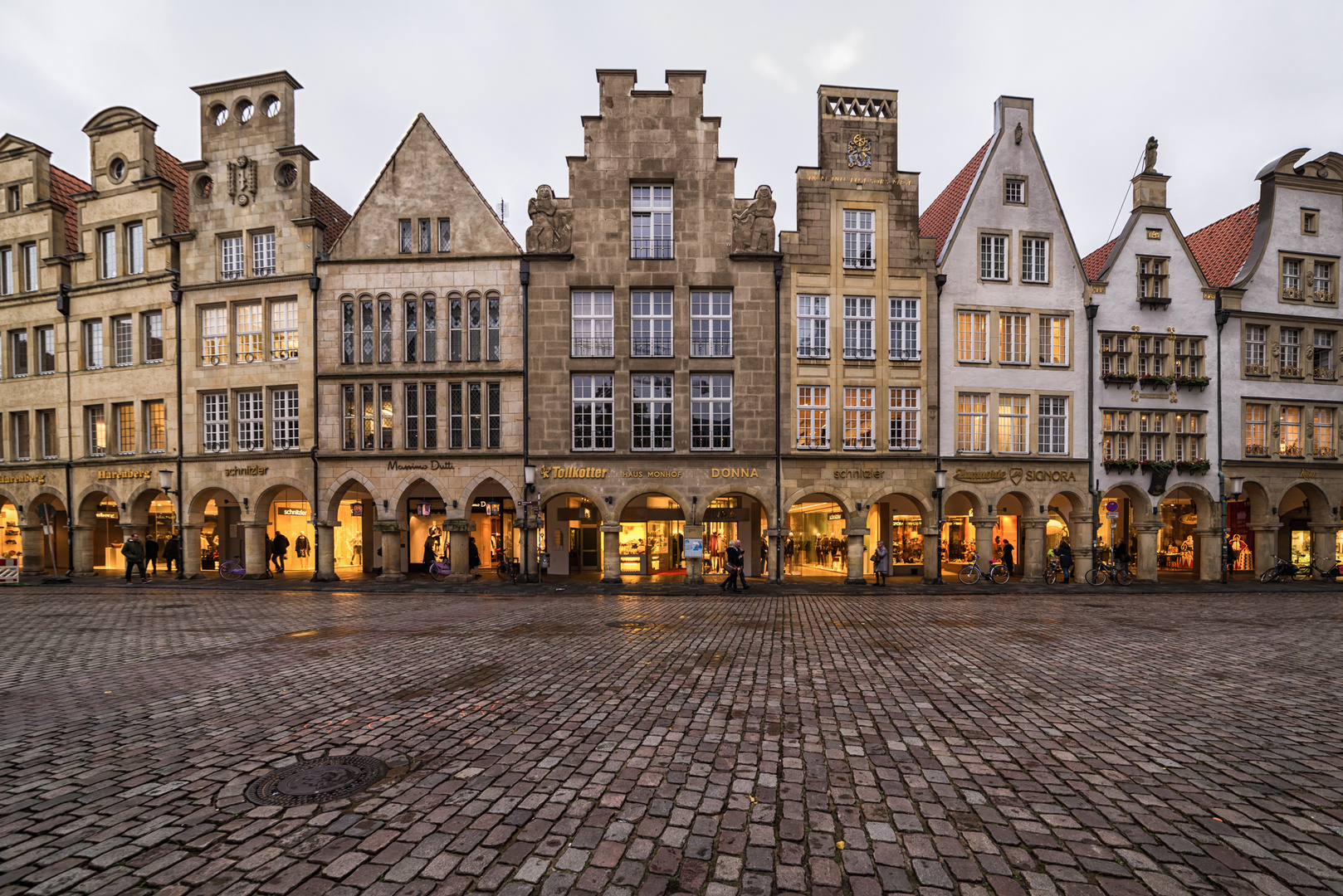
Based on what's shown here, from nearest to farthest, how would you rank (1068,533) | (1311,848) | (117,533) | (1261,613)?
(1311,848), (1261,613), (1068,533), (117,533)

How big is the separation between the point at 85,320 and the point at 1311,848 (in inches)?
1605

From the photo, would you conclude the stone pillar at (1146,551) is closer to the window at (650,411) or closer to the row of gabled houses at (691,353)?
the row of gabled houses at (691,353)

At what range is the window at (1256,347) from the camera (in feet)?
91.1

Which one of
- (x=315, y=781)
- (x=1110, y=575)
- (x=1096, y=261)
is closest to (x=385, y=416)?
(x=315, y=781)

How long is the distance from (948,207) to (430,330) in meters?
24.7

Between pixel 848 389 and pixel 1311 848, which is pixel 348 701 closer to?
pixel 1311 848

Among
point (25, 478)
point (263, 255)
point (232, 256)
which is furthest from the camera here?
point (25, 478)

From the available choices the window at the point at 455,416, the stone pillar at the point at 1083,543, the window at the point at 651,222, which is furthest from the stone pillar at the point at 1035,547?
the window at the point at 455,416

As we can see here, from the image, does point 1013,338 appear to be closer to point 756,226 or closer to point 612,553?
point 756,226

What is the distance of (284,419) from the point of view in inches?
1059

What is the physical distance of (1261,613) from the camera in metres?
17.3

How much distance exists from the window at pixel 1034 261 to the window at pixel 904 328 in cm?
507

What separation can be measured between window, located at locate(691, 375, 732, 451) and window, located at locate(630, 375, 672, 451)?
1044mm

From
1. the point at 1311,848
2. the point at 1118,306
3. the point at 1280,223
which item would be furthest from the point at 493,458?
the point at 1280,223
